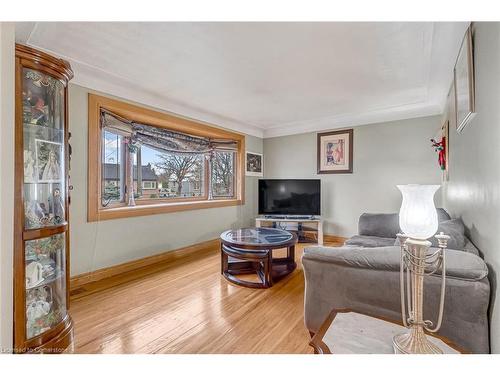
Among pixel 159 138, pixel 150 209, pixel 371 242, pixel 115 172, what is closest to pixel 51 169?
pixel 115 172

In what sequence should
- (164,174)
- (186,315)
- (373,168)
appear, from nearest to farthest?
1. (186,315)
2. (164,174)
3. (373,168)

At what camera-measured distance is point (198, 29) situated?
1.73 meters

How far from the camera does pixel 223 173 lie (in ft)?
14.9

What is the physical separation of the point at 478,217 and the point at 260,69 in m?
2.09

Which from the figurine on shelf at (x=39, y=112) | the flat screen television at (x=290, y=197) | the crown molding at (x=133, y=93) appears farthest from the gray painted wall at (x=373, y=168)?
the figurine on shelf at (x=39, y=112)

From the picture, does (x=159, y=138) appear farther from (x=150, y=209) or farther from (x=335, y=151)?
(x=335, y=151)

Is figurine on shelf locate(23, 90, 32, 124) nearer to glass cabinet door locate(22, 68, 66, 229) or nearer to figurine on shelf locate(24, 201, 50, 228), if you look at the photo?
glass cabinet door locate(22, 68, 66, 229)

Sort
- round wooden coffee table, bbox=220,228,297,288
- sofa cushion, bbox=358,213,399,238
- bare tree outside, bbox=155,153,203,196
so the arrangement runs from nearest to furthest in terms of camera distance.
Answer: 1. round wooden coffee table, bbox=220,228,297,288
2. sofa cushion, bbox=358,213,399,238
3. bare tree outside, bbox=155,153,203,196

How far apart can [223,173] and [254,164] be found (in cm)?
79

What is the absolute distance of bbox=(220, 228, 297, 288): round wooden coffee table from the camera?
8.17ft

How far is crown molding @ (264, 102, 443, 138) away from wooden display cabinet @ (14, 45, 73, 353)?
3.71m

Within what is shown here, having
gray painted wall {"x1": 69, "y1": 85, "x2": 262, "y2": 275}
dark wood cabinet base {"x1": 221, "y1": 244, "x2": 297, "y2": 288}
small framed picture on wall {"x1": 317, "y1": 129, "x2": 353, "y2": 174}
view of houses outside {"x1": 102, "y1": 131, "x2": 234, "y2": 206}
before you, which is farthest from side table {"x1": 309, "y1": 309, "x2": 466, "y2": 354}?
small framed picture on wall {"x1": 317, "y1": 129, "x2": 353, "y2": 174}
